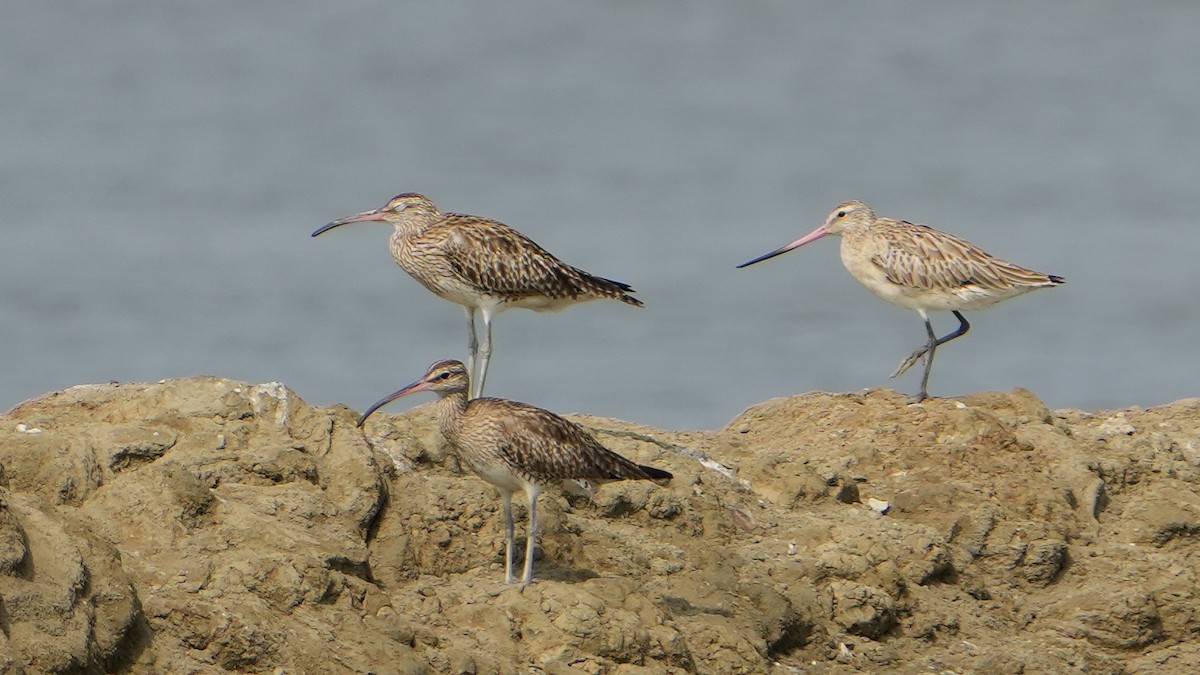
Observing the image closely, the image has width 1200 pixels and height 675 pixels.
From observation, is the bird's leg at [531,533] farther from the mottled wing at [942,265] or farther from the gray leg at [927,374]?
the mottled wing at [942,265]

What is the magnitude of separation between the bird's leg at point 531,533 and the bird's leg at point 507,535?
92 mm

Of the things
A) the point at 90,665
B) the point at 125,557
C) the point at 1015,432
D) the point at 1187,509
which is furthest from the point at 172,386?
the point at 1187,509

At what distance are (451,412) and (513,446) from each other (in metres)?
0.50

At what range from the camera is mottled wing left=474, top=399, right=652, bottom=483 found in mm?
11727

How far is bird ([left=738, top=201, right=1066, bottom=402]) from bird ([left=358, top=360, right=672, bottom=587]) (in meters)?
4.81

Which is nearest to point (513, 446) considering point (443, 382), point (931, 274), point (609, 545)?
point (443, 382)

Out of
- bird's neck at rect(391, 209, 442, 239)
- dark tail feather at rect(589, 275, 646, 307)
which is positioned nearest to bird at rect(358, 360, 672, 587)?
dark tail feather at rect(589, 275, 646, 307)

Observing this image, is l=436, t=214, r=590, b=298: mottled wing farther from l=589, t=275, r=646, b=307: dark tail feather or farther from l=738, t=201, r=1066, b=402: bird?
l=738, t=201, r=1066, b=402: bird

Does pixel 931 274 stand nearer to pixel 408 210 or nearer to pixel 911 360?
pixel 911 360

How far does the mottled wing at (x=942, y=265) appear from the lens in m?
16.4

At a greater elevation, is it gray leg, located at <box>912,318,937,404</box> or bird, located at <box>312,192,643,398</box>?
bird, located at <box>312,192,643,398</box>

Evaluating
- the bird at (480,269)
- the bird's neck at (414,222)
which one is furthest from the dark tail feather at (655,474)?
the bird's neck at (414,222)

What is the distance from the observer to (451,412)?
12.0 metres

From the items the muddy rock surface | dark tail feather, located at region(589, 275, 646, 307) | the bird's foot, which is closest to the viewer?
the muddy rock surface
